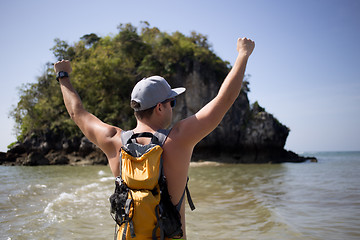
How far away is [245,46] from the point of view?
5.25 ft

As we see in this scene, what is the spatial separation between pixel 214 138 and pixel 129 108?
27.3ft

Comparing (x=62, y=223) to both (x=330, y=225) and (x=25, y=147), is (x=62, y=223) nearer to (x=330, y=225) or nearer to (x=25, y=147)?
(x=330, y=225)

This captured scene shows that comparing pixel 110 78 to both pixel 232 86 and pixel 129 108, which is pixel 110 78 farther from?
pixel 232 86

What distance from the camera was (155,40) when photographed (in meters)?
28.0

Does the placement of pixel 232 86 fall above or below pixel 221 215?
above

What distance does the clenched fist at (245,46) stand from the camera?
1586 mm

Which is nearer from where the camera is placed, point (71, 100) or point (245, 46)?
point (245, 46)

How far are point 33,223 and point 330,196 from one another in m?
6.63

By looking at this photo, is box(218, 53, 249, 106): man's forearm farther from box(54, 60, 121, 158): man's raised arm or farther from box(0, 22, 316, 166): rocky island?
box(0, 22, 316, 166): rocky island

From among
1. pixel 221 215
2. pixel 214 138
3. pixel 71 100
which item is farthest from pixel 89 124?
pixel 214 138

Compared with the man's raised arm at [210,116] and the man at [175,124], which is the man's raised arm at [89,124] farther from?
the man's raised arm at [210,116]

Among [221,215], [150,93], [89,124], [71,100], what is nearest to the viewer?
[150,93]

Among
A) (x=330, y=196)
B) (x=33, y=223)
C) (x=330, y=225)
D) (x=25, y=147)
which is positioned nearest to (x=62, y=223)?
(x=33, y=223)

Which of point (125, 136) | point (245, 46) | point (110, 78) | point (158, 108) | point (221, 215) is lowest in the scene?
point (221, 215)
